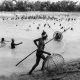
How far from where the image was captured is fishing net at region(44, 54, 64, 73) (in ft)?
28.0

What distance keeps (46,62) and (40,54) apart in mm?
407

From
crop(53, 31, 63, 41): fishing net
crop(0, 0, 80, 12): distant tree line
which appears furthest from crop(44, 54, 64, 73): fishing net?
crop(0, 0, 80, 12): distant tree line

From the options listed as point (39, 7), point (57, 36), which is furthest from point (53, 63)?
point (39, 7)

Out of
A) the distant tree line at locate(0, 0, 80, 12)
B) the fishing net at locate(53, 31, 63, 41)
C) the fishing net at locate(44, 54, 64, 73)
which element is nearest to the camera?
the fishing net at locate(44, 54, 64, 73)

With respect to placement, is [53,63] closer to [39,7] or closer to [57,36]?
[57,36]

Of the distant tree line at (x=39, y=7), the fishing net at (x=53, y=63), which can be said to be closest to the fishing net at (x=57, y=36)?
the fishing net at (x=53, y=63)

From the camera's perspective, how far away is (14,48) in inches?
658

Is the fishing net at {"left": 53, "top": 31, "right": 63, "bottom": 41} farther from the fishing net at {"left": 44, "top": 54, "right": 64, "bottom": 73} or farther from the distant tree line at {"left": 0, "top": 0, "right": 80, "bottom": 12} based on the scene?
the distant tree line at {"left": 0, "top": 0, "right": 80, "bottom": 12}

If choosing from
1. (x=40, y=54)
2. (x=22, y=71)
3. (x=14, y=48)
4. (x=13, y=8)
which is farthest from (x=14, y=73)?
(x=13, y=8)

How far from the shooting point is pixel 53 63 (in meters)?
8.64

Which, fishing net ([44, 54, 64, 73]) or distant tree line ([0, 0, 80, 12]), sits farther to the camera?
distant tree line ([0, 0, 80, 12])

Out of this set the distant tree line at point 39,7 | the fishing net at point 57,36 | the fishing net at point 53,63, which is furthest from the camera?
the distant tree line at point 39,7

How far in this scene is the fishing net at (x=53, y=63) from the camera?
8531mm

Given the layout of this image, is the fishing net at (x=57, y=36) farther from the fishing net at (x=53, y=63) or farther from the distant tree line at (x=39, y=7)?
the distant tree line at (x=39, y=7)
